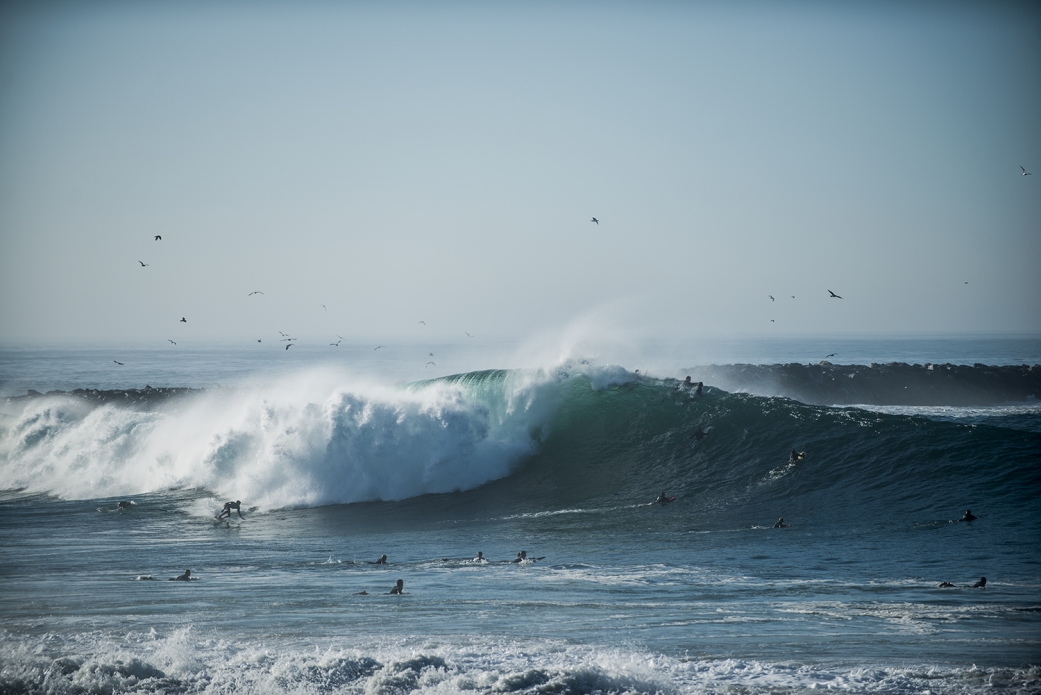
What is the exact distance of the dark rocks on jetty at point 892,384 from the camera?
1603 inches

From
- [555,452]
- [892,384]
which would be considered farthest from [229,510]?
[892,384]

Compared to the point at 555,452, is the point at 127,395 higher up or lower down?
higher up

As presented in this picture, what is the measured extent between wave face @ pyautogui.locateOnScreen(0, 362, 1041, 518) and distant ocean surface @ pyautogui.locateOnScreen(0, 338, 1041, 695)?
0.28 ft

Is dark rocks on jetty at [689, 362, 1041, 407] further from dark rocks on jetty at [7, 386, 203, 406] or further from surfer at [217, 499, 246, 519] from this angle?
dark rocks on jetty at [7, 386, 203, 406]

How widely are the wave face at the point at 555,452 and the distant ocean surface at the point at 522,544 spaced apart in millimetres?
86

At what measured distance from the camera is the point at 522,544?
50.1 feet

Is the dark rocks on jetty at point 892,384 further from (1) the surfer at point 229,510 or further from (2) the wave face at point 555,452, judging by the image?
(1) the surfer at point 229,510

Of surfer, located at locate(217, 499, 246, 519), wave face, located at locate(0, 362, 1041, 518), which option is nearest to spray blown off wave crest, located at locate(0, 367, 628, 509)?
wave face, located at locate(0, 362, 1041, 518)

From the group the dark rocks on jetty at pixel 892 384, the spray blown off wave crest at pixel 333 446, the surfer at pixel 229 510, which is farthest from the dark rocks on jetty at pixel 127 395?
the dark rocks on jetty at pixel 892 384

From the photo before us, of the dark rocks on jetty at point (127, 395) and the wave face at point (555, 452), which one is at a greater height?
the dark rocks on jetty at point (127, 395)

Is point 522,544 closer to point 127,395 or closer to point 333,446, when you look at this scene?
point 333,446

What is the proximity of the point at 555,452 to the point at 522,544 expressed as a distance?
6.47m

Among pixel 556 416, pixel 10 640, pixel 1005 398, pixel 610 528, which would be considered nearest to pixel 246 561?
pixel 10 640

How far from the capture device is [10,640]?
9625mm
